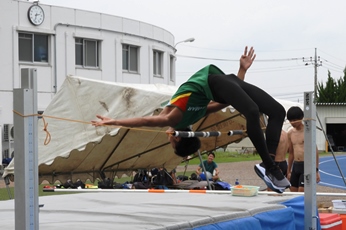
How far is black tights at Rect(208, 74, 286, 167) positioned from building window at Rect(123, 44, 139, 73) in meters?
25.5

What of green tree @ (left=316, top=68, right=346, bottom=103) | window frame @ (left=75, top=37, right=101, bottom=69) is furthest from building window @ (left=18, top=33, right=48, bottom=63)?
green tree @ (left=316, top=68, right=346, bottom=103)

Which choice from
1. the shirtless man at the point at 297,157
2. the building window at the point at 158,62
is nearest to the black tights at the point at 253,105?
the shirtless man at the point at 297,157

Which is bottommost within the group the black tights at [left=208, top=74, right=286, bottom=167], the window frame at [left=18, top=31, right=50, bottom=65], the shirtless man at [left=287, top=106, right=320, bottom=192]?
the shirtless man at [left=287, top=106, right=320, bottom=192]

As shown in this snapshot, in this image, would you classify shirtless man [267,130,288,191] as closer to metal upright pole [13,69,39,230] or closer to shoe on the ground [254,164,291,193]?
shoe on the ground [254,164,291,193]

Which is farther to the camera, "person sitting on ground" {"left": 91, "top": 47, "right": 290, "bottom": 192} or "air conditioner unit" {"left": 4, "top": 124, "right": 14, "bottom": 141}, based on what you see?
"air conditioner unit" {"left": 4, "top": 124, "right": 14, "bottom": 141}

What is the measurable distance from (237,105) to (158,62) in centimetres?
2899

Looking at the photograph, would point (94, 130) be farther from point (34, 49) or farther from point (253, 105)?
point (34, 49)

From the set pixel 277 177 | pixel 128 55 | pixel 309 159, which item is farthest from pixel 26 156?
pixel 128 55

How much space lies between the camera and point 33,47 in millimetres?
26734

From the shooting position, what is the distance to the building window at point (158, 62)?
112ft

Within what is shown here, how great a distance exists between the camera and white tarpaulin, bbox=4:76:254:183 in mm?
11039

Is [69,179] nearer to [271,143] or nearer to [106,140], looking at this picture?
[106,140]

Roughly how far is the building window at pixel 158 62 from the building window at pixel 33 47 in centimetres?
836

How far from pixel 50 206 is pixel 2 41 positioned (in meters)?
20.3
